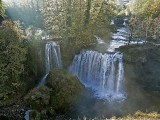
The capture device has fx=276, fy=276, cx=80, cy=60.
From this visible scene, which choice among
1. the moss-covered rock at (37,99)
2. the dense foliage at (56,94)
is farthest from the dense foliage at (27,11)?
the moss-covered rock at (37,99)

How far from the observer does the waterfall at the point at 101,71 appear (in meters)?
37.0

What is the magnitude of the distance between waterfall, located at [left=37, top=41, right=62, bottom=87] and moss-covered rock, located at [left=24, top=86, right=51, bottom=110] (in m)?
6.05

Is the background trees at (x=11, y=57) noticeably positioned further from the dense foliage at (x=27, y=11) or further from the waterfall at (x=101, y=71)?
the dense foliage at (x=27, y=11)

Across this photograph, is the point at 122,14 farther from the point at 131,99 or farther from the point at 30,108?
the point at 30,108

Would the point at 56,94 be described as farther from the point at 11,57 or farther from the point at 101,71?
the point at 101,71

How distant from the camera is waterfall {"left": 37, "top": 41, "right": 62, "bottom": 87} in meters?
36.8

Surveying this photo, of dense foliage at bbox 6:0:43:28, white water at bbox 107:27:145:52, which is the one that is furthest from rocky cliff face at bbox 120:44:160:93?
dense foliage at bbox 6:0:43:28

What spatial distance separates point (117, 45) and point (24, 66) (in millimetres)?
16268

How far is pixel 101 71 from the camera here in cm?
3775

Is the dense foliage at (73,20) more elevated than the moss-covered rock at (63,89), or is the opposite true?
the dense foliage at (73,20)

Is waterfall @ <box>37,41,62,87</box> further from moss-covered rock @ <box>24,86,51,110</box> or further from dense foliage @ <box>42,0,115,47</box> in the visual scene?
moss-covered rock @ <box>24,86,51,110</box>

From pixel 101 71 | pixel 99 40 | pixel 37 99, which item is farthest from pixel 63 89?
pixel 99 40

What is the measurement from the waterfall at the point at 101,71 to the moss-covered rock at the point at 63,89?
193 inches

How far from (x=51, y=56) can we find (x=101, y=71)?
280 inches
